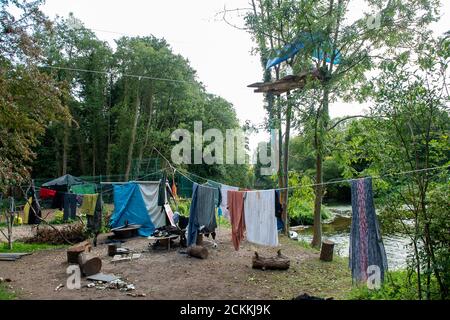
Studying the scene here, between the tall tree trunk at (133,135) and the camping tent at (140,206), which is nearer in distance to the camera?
the camping tent at (140,206)

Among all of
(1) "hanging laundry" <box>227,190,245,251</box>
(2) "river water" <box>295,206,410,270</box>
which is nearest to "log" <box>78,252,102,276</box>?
(1) "hanging laundry" <box>227,190,245,251</box>

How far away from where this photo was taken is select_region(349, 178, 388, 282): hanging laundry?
425 cm

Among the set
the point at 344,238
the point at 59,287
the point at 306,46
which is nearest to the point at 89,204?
the point at 59,287

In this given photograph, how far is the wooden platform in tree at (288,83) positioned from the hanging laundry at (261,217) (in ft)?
12.4

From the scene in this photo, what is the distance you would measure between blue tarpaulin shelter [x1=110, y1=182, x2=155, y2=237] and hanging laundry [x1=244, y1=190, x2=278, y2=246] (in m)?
4.97

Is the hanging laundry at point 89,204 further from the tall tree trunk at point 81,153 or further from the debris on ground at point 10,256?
Result: the tall tree trunk at point 81,153

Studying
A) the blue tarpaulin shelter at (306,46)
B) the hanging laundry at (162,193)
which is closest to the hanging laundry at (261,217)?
the hanging laundry at (162,193)

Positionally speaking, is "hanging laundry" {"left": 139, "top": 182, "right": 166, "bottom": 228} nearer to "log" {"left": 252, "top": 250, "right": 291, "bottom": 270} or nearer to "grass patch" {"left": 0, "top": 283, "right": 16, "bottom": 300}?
"log" {"left": 252, "top": 250, "right": 291, "bottom": 270}

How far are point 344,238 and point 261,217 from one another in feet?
30.8

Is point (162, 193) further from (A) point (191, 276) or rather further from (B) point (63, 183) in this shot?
(B) point (63, 183)

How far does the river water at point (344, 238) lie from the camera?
9.56 m

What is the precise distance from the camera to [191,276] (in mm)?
6648
